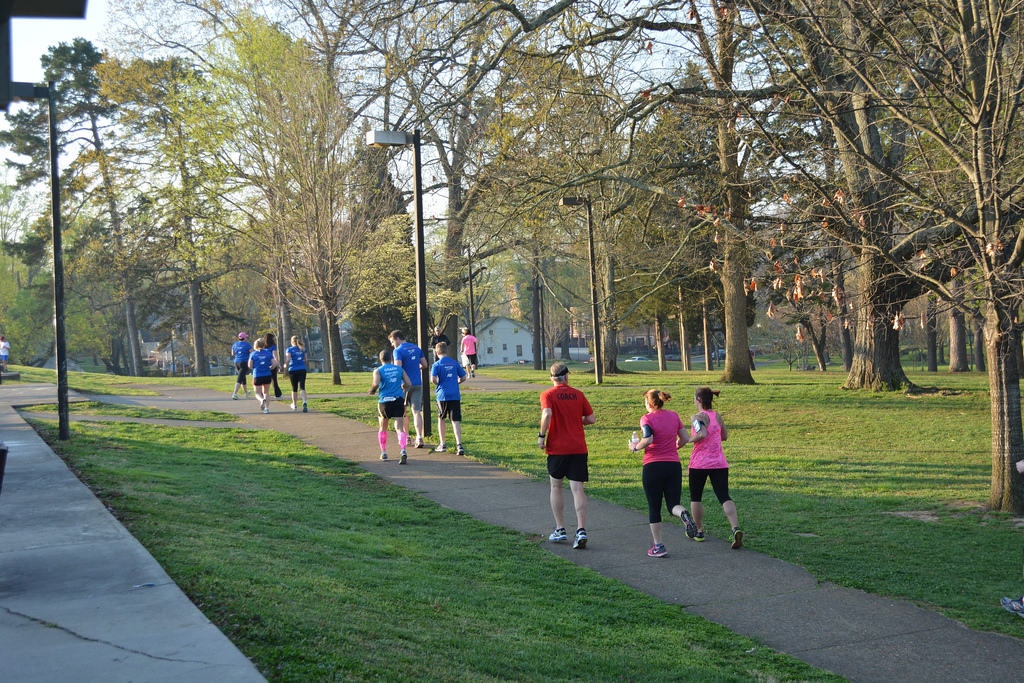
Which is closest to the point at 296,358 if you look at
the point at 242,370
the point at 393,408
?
the point at 242,370

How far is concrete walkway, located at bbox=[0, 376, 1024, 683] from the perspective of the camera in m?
5.27

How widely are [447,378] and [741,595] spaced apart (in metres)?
7.50

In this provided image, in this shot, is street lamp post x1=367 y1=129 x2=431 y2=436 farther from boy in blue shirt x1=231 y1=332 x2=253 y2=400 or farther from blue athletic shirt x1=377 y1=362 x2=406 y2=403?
boy in blue shirt x1=231 y1=332 x2=253 y2=400

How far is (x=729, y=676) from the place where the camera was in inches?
198

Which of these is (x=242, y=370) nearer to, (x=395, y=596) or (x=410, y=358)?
(x=410, y=358)

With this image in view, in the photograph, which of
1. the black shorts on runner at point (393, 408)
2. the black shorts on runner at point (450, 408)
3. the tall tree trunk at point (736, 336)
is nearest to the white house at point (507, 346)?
the tall tree trunk at point (736, 336)

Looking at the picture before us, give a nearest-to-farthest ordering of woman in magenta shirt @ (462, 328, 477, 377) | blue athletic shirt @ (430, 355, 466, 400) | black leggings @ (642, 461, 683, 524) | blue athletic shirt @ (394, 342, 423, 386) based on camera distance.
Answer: black leggings @ (642, 461, 683, 524) → blue athletic shirt @ (394, 342, 423, 386) → blue athletic shirt @ (430, 355, 466, 400) → woman in magenta shirt @ (462, 328, 477, 377)

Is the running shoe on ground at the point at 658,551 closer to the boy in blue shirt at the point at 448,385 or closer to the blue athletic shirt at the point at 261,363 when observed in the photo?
the boy in blue shirt at the point at 448,385

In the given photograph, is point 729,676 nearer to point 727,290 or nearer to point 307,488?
point 307,488

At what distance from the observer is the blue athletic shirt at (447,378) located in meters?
13.6

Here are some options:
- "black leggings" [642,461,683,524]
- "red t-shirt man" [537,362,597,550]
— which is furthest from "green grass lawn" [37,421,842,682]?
"black leggings" [642,461,683,524]

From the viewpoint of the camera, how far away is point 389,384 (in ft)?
42.5

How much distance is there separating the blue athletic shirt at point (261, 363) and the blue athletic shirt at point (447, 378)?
268 inches

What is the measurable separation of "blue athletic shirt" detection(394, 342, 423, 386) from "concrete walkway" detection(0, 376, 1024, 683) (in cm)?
229
